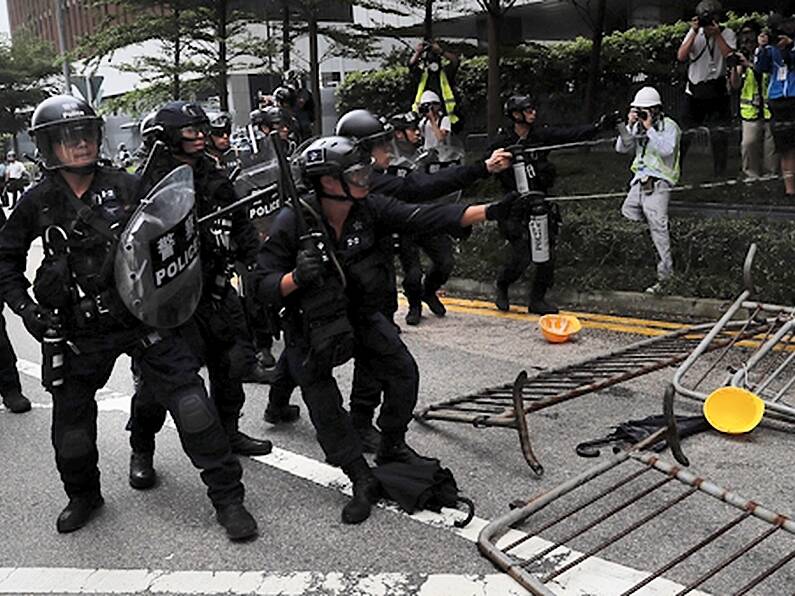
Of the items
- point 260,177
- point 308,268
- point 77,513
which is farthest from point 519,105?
point 77,513

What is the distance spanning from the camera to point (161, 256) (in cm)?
385

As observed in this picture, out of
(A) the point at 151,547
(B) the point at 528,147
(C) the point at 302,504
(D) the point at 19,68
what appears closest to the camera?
(A) the point at 151,547

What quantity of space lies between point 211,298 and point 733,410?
2.74 m

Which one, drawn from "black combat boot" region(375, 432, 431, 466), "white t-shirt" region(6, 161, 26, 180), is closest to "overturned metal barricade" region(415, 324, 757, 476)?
"black combat boot" region(375, 432, 431, 466)

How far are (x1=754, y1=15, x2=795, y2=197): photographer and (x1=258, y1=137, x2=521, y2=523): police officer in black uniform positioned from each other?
646cm

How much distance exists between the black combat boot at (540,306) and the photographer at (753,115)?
3.65m

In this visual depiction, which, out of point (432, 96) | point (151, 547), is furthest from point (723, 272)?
point (151, 547)

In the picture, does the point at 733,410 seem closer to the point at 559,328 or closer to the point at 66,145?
the point at 559,328

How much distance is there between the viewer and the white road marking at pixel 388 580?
331 cm

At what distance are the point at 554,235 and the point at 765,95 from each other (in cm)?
359

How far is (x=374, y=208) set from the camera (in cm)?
413

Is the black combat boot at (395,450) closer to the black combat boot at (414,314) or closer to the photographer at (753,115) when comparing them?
the black combat boot at (414,314)

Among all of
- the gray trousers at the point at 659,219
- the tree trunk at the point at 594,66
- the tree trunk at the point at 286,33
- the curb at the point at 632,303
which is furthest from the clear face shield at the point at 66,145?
the tree trunk at the point at 286,33

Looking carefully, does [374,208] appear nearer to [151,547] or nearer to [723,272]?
[151,547]
